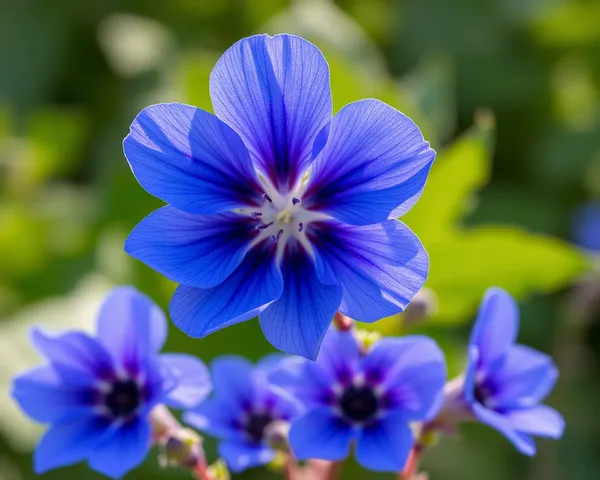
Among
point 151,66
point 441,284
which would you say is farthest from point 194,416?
point 151,66

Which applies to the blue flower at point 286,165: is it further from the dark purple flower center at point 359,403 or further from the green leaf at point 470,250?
the green leaf at point 470,250

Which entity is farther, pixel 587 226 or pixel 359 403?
pixel 587 226

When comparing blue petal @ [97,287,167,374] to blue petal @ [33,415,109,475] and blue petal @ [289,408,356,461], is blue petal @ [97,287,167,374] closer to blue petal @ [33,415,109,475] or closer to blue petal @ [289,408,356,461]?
blue petal @ [33,415,109,475]

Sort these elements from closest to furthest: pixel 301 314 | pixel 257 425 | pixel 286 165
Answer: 1. pixel 301 314
2. pixel 286 165
3. pixel 257 425

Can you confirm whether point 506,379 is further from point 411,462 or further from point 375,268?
point 375,268

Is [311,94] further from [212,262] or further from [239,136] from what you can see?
[212,262]

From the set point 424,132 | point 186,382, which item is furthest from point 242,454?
point 424,132

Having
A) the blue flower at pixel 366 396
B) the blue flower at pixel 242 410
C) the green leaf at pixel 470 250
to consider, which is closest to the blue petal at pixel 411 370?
the blue flower at pixel 366 396
